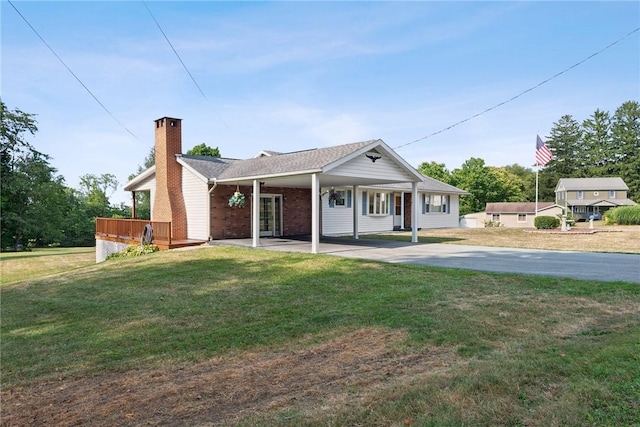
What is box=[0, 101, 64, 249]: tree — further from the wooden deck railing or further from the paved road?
the paved road

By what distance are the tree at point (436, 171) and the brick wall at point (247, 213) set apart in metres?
31.6

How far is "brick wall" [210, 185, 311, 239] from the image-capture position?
1686cm

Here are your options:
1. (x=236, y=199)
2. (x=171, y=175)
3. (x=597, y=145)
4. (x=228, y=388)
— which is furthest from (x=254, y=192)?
(x=597, y=145)

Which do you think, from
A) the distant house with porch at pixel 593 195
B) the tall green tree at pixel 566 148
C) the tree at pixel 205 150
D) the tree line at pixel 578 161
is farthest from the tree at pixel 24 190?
the tall green tree at pixel 566 148

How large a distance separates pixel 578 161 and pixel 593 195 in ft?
52.0

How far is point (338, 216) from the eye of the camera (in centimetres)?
2206

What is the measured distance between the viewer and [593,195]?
180 ft

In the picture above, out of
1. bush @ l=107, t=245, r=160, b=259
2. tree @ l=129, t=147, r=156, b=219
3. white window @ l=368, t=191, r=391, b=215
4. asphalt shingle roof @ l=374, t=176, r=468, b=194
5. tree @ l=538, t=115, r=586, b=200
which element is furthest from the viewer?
tree @ l=538, t=115, r=586, b=200

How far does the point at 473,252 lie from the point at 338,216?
9735 millimetres

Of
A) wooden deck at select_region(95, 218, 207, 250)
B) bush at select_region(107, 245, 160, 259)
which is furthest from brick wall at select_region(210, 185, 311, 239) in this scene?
bush at select_region(107, 245, 160, 259)

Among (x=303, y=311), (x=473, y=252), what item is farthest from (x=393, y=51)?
(x=303, y=311)

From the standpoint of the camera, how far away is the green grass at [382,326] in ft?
10.3

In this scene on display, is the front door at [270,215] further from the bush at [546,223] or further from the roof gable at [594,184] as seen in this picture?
the roof gable at [594,184]

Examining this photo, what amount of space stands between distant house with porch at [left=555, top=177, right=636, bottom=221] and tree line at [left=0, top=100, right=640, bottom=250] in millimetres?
6151
